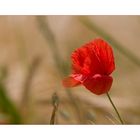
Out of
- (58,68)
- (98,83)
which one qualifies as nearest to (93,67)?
(98,83)

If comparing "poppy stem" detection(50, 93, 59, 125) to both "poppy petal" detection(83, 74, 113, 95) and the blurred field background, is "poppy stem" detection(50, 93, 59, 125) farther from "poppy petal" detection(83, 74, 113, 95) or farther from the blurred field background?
"poppy petal" detection(83, 74, 113, 95)

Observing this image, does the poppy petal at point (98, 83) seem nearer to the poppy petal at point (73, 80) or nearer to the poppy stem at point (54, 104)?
the poppy petal at point (73, 80)

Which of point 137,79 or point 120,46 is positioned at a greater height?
point 120,46

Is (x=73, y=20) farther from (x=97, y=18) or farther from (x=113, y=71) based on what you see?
(x=113, y=71)

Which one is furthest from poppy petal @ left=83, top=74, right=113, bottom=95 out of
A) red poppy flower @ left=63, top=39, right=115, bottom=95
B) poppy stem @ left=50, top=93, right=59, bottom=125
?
poppy stem @ left=50, top=93, right=59, bottom=125

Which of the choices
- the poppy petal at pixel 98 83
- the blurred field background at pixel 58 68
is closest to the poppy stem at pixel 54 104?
the blurred field background at pixel 58 68

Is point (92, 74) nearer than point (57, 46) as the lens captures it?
Yes
